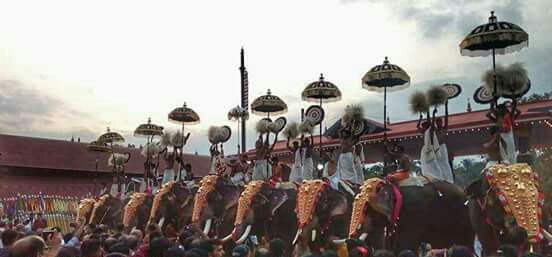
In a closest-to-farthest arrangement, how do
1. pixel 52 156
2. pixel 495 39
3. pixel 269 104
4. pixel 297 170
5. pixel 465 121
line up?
pixel 495 39
pixel 297 170
pixel 465 121
pixel 269 104
pixel 52 156

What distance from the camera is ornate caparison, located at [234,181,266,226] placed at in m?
11.3

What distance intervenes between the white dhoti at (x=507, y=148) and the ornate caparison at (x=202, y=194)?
6.83 metres

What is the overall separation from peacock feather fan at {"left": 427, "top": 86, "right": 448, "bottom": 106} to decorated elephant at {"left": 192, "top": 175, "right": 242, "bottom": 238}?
4.91 meters

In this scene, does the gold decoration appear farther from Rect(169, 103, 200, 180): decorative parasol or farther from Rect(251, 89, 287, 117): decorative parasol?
Rect(169, 103, 200, 180): decorative parasol

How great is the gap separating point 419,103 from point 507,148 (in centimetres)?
238

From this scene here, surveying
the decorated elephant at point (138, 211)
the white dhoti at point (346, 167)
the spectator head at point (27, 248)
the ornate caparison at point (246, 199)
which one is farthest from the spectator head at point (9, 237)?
the decorated elephant at point (138, 211)

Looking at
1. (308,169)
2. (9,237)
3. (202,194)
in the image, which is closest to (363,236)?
(308,169)

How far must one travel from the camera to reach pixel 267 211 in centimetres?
1159

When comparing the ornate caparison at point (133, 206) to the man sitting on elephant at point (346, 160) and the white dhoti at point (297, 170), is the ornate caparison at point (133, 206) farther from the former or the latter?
the man sitting on elephant at point (346, 160)

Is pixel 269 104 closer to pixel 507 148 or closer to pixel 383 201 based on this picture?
pixel 383 201

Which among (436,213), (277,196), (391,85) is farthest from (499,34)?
(277,196)

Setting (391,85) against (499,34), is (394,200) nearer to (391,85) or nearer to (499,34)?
(499,34)

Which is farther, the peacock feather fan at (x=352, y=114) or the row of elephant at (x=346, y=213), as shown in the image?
the peacock feather fan at (x=352, y=114)

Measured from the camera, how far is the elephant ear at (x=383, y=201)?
28.4ft
